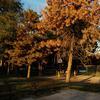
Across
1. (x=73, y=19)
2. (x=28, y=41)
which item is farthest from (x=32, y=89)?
(x=28, y=41)

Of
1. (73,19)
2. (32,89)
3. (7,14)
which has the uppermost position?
(7,14)

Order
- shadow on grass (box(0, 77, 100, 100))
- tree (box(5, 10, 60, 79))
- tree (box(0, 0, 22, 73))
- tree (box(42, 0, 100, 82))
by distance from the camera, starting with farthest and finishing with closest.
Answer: tree (box(5, 10, 60, 79)), tree (box(0, 0, 22, 73)), tree (box(42, 0, 100, 82)), shadow on grass (box(0, 77, 100, 100))

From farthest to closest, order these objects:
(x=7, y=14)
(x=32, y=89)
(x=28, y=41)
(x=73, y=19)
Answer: (x=28, y=41) → (x=7, y=14) → (x=73, y=19) → (x=32, y=89)

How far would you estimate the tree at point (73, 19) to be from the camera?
123 feet

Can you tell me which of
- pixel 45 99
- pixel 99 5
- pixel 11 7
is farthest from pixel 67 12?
pixel 45 99

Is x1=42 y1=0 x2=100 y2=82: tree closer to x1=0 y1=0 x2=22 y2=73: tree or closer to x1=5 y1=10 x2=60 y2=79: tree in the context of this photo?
x1=0 y1=0 x2=22 y2=73: tree

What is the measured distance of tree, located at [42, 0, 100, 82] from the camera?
1476 inches

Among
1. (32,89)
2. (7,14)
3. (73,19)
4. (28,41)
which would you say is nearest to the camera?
(32,89)

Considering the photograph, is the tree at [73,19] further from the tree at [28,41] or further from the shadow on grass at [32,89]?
the tree at [28,41]

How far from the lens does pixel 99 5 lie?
37.5 metres

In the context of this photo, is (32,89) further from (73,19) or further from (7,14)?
(7,14)

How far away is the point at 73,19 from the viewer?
124 ft

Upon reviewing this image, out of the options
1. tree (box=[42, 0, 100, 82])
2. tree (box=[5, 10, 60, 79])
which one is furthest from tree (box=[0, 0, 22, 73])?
tree (box=[5, 10, 60, 79])

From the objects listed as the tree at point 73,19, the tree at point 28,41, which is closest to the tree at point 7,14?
the tree at point 73,19
